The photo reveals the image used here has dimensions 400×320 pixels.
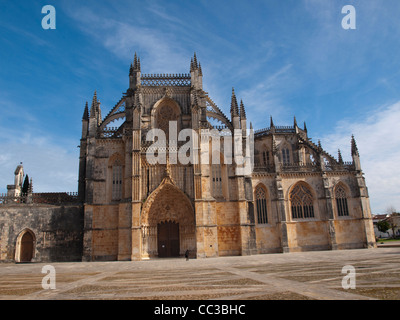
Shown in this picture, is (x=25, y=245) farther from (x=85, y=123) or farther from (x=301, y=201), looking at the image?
(x=301, y=201)

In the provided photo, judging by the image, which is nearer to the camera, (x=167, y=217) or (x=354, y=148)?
(x=167, y=217)

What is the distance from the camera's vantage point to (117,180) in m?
29.8

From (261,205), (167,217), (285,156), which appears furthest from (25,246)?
(285,156)

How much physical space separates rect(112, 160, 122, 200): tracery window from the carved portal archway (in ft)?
12.2

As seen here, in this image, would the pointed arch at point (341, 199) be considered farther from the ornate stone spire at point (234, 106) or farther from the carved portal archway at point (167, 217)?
the carved portal archway at point (167, 217)

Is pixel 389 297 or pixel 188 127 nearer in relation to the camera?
pixel 389 297

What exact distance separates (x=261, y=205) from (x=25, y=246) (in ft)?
77.7

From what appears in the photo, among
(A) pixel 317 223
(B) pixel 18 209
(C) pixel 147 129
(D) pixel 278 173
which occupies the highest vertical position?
(C) pixel 147 129
